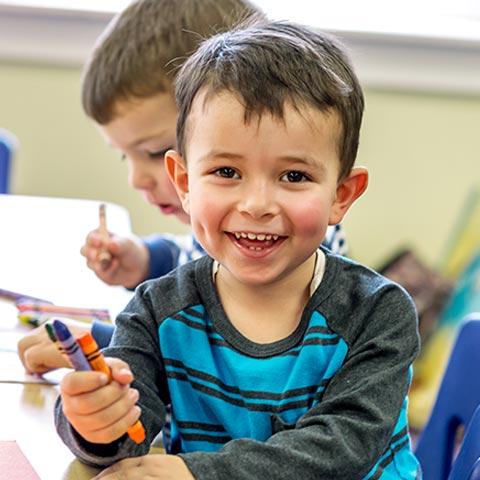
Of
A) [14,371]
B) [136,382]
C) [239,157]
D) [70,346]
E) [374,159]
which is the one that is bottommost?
[374,159]

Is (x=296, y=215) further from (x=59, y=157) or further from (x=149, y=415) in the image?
(x=59, y=157)

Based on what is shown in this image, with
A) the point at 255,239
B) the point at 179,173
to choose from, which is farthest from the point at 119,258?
the point at 255,239

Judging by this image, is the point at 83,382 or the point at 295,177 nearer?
the point at 83,382

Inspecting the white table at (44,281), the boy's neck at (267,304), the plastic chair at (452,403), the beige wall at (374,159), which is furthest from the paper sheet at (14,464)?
the beige wall at (374,159)

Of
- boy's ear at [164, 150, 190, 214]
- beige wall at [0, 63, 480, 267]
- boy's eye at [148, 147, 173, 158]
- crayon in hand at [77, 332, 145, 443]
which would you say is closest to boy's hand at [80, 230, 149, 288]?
boy's eye at [148, 147, 173, 158]

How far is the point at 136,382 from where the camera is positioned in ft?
3.00

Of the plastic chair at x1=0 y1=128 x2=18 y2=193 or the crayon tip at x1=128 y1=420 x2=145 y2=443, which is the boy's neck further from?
the plastic chair at x1=0 y1=128 x2=18 y2=193

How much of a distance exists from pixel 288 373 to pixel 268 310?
78mm

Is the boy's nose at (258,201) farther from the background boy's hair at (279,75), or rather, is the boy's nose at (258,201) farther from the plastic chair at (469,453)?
the plastic chair at (469,453)

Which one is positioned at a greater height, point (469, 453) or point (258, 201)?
point (258, 201)

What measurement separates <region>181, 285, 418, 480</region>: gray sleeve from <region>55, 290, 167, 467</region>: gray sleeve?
0.08m

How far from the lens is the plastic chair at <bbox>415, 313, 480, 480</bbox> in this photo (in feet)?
3.95

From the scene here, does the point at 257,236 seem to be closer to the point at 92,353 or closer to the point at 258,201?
the point at 258,201

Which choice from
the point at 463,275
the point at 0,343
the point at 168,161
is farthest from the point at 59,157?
the point at 168,161
